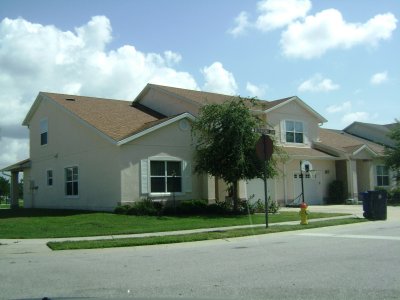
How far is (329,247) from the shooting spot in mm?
12203

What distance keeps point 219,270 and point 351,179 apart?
82.1 ft

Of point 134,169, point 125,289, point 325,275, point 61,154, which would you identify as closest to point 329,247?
point 325,275

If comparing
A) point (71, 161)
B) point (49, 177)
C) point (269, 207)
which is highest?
point (71, 161)

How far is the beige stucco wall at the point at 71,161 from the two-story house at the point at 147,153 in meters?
0.05

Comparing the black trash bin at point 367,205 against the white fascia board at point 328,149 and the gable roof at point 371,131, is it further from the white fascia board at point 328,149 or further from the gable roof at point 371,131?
the gable roof at point 371,131

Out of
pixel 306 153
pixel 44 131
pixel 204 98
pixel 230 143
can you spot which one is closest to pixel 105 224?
pixel 230 143

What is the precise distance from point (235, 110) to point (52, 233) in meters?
10.1

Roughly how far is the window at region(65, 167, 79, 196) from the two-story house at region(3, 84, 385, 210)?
0.18 ft

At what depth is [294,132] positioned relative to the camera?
3269 centimetres

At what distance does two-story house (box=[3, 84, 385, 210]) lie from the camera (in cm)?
2364

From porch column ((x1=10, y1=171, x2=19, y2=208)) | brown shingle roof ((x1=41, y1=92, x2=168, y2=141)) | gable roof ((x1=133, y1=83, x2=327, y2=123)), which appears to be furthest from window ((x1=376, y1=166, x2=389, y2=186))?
porch column ((x1=10, y1=171, x2=19, y2=208))

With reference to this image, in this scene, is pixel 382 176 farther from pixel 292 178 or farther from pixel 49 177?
pixel 49 177

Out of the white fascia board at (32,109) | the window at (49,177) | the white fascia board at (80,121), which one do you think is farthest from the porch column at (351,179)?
the white fascia board at (32,109)

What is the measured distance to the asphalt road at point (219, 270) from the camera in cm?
738
